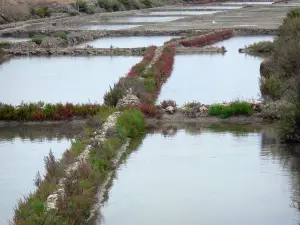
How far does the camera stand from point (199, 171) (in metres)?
16.5

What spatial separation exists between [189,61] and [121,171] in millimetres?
25020

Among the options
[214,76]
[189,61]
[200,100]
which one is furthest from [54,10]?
[200,100]

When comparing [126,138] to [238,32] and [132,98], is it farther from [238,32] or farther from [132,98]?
[238,32]

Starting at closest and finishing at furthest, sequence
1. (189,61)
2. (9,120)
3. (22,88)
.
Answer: (9,120) < (22,88) < (189,61)

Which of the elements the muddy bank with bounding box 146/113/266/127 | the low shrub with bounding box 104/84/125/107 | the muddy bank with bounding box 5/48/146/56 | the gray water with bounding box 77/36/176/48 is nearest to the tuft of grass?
the gray water with bounding box 77/36/176/48

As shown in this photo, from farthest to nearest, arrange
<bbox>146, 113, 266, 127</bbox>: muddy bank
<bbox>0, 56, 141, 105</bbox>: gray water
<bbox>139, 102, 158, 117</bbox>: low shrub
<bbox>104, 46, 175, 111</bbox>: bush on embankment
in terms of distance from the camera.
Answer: <bbox>0, 56, 141, 105</bbox>: gray water < <bbox>104, 46, 175, 111</bbox>: bush on embankment < <bbox>139, 102, 158, 117</bbox>: low shrub < <bbox>146, 113, 266, 127</bbox>: muddy bank

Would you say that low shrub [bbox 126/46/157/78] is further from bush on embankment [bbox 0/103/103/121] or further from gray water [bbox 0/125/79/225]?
gray water [bbox 0/125/79/225]

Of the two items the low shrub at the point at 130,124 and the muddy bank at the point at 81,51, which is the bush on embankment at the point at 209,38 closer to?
the muddy bank at the point at 81,51

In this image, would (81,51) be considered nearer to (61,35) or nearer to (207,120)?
(61,35)

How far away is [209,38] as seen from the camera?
175ft

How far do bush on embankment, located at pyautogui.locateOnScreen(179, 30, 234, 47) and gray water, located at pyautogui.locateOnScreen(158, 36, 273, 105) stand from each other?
4.19 meters

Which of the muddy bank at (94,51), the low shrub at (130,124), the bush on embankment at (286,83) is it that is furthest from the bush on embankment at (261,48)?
the low shrub at (130,124)

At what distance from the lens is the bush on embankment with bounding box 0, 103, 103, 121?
23.6m

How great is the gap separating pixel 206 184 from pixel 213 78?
722 inches
